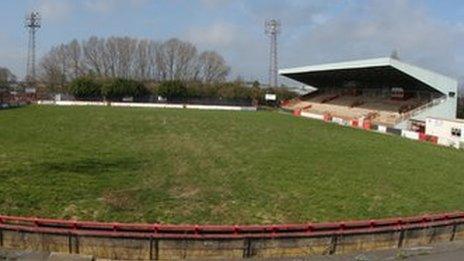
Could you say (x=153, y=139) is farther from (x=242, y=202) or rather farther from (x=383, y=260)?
(x=383, y=260)

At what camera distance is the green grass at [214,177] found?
2014 cm

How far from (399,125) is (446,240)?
156 ft

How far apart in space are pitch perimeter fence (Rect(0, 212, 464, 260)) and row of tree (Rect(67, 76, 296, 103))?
10034 centimetres

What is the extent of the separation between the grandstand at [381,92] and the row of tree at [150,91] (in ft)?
55.5

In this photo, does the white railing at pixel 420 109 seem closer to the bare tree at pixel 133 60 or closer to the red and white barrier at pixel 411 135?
the red and white barrier at pixel 411 135

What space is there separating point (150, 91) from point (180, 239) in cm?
10829

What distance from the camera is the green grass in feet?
66.1

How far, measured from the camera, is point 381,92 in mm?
85062

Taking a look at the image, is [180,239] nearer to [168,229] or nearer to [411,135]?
[168,229]

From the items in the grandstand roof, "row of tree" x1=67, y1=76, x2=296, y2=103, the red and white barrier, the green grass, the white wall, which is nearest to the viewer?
the green grass

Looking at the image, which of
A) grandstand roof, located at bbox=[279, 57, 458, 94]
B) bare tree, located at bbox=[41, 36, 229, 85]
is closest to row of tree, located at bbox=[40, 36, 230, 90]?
bare tree, located at bbox=[41, 36, 229, 85]

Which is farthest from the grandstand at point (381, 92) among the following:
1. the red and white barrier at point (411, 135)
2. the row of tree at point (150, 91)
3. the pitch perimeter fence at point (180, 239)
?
the pitch perimeter fence at point (180, 239)

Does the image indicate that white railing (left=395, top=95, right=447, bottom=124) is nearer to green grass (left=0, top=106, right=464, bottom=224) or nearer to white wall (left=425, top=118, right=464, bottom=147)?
white wall (left=425, top=118, right=464, bottom=147)

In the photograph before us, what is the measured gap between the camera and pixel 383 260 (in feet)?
53.5
